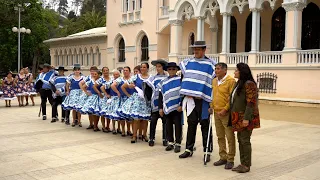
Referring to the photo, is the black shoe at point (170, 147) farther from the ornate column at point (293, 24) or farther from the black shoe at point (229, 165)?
the ornate column at point (293, 24)

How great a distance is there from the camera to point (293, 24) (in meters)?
19.7

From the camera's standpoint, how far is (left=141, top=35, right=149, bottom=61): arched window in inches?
1235

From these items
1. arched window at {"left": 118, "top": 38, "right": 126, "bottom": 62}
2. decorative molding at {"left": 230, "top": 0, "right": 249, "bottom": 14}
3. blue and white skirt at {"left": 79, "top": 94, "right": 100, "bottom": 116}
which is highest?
decorative molding at {"left": 230, "top": 0, "right": 249, "bottom": 14}

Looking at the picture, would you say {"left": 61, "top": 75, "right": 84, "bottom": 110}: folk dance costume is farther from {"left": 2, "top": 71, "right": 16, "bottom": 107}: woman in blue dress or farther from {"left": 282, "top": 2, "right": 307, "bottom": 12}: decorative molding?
{"left": 282, "top": 2, "right": 307, "bottom": 12}: decorative molding

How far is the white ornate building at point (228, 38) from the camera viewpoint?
19672mm

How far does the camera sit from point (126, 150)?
8398 mm

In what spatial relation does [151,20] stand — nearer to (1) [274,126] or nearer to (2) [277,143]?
(1) [274,126]

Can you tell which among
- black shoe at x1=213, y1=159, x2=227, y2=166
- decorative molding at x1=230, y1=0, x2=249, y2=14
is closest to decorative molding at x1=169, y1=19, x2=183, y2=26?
decorative molding at x1=230, y1=0, x2=249, y2=14

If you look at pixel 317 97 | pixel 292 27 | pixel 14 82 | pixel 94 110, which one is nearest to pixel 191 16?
pixel 292 27

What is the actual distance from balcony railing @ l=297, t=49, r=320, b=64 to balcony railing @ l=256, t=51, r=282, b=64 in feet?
3.81

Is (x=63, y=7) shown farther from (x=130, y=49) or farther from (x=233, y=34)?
(x=233, y=34)

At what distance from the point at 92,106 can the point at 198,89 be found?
166 inches

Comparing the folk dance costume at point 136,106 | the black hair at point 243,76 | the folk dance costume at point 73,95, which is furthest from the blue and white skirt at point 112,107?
the black hair at point 243,76

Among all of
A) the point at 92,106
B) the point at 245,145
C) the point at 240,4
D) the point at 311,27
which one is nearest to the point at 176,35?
the point at 240,4
